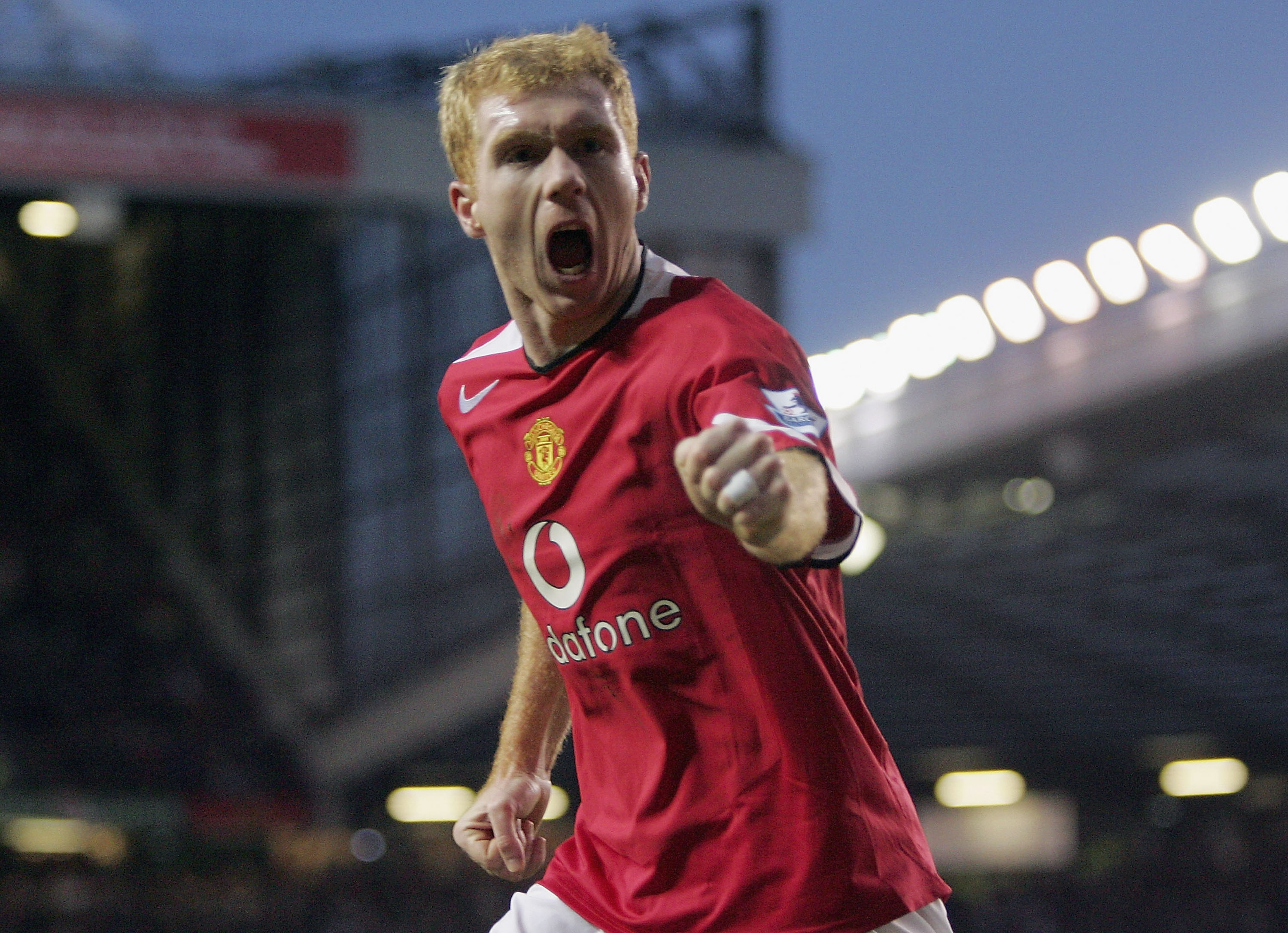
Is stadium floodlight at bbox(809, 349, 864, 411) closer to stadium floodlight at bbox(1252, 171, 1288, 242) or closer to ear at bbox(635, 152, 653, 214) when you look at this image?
stadium floodlight at bbox(1252, 171, 1288, 242)

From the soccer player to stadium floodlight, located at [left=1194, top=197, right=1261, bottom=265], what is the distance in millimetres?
14086

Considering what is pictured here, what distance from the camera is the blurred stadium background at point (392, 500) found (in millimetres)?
15195

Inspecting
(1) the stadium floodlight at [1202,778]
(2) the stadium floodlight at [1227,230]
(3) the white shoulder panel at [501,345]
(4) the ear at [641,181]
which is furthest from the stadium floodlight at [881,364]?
(4) the ear at [641,181]

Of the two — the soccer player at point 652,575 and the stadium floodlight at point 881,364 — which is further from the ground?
the stadium floodlight at point 881,364

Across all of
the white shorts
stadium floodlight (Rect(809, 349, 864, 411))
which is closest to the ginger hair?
the white shorts

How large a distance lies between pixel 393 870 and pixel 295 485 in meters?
6.37

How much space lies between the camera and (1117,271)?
16.1m

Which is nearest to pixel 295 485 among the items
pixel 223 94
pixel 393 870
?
pixel 393 870

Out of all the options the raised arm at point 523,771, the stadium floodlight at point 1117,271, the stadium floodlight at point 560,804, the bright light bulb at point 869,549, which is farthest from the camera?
the stadium floodlight at point 560,804

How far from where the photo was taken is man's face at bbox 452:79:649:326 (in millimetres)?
1771

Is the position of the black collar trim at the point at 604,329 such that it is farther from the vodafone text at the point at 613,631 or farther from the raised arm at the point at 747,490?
the raised arm at the point at 747,490

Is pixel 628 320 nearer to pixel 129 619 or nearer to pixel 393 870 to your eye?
pixel 393 870

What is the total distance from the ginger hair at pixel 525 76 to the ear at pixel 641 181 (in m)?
0.02

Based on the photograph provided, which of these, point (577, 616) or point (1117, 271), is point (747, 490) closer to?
point (577, 616)
